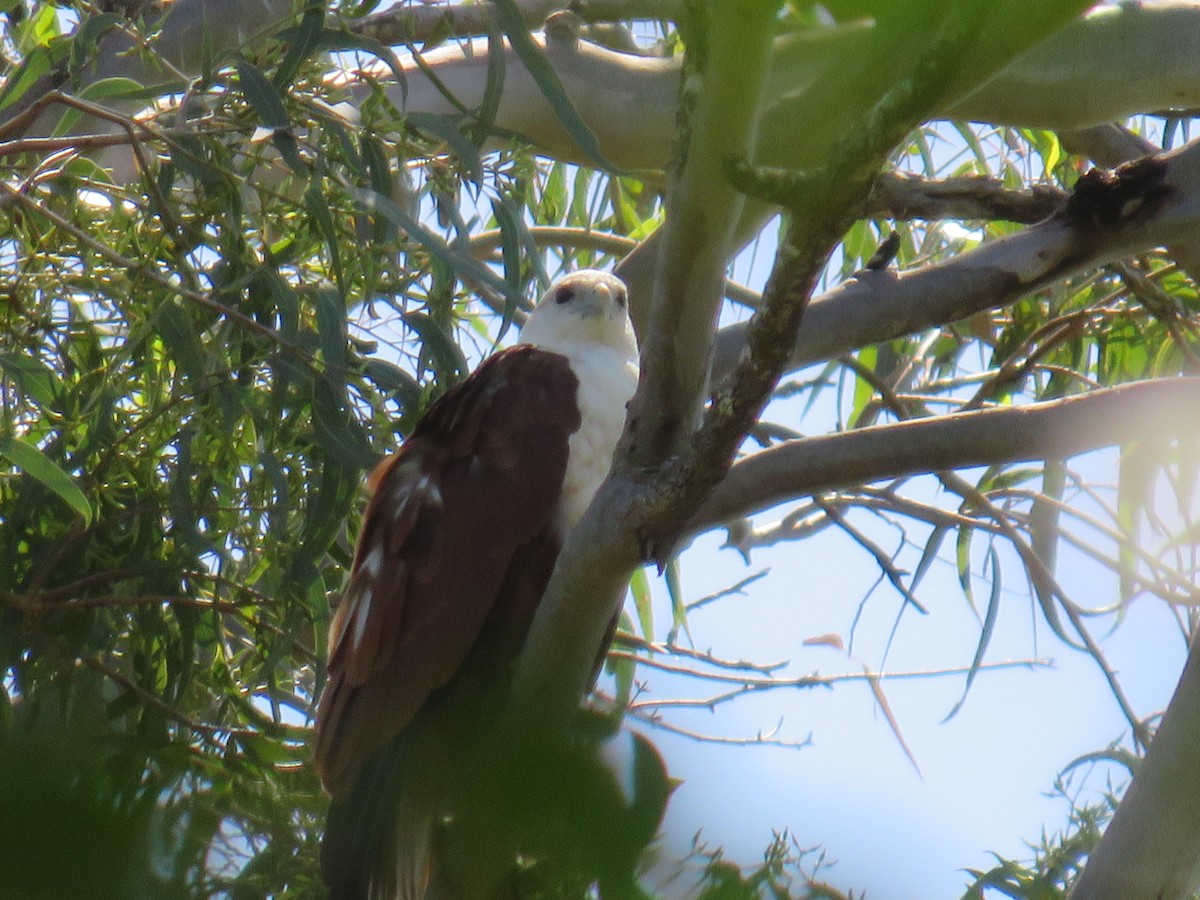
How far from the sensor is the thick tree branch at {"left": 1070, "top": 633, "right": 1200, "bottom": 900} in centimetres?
121

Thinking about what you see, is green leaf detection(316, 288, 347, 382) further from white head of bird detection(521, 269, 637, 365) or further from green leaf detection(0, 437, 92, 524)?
white head of bird detection(521, 269, 637, 365)

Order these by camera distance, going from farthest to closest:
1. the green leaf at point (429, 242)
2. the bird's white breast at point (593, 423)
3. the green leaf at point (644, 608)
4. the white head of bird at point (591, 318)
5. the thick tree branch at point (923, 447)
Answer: the green leaf at point (644, 608) < the white head of bird at point (591, 318) < the bird's white breast at point (593, 423) < the green leaf at point (429, 242) < the thick tree branch at point (923, 447)

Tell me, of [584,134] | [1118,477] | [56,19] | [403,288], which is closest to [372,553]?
[403,288]

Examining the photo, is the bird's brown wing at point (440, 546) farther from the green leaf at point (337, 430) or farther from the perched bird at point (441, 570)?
the green leaf at point (337, 430)

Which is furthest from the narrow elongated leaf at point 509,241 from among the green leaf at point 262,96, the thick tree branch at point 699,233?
the thick tree branch at point 699,233

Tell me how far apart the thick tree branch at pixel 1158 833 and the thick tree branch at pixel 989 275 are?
430mm

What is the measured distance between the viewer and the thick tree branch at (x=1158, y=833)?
3.96 feet

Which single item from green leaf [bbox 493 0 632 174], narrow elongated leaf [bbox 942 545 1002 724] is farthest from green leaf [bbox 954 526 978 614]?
green leaf [bbox 493 0 632 174]

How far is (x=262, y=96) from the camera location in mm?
1381

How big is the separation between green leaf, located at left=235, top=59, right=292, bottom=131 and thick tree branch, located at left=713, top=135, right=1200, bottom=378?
531 millimetres

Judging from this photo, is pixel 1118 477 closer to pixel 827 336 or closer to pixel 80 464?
pixel 827 336

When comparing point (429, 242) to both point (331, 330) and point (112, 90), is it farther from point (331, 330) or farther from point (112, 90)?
point (112, 90)

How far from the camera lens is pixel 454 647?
159 centimetres

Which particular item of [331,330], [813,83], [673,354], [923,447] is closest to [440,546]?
[331,330]
